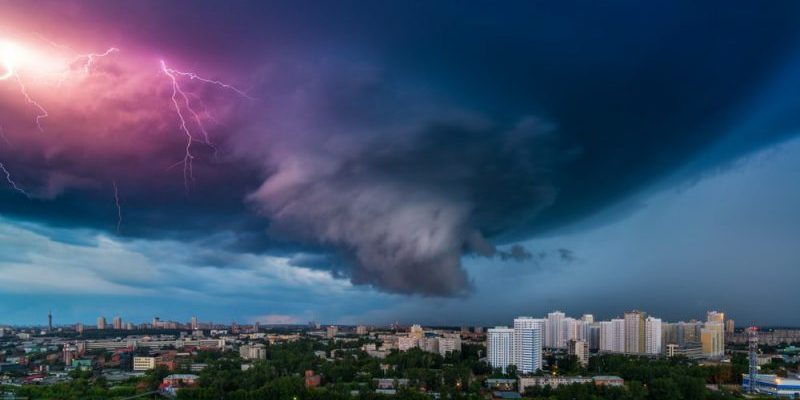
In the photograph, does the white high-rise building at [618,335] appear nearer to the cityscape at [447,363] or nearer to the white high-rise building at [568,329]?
the cityscape at [447,363]

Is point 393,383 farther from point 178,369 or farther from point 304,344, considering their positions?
→ point 304,344

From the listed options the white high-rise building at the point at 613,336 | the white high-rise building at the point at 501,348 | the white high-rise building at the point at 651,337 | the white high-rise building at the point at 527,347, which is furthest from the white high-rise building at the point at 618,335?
the white high-rise building at the point at 501,348

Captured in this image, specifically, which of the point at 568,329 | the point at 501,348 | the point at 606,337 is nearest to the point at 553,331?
the point at 568,329

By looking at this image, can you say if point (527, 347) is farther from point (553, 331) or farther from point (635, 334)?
point (553, 331)

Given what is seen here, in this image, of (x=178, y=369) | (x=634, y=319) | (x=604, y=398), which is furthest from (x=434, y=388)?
(x=634, y=319)

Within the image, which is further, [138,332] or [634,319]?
[138,332]

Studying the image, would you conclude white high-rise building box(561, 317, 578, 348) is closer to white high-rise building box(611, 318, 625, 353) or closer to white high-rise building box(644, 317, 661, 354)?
white high-rise building box(611, 318, 625, 353)
